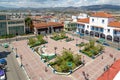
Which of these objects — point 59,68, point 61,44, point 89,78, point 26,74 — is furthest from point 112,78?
point 61,44

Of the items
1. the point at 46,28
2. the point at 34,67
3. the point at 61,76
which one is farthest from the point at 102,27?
the point at 61,76

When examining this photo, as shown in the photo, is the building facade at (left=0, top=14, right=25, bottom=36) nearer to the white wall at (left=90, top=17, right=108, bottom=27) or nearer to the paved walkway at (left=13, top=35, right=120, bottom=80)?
the paved walkway at (left=13, top=35, right=120, bottom=80)

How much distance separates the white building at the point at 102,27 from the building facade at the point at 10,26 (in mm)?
30364

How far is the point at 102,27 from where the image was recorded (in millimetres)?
76938

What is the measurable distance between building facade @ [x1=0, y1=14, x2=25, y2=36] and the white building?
3036cm

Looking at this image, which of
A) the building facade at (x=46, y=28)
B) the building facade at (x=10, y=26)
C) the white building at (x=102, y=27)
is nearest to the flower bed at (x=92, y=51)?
the white building at (x=102, y=27)

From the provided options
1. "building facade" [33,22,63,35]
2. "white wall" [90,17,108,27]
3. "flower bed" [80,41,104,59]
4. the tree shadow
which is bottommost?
the tree shadow

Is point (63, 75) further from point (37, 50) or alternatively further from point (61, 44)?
point (61, 44)

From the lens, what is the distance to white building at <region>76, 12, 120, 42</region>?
71838 millimetres

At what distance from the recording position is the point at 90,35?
3346 inches

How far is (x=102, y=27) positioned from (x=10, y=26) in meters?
43.6

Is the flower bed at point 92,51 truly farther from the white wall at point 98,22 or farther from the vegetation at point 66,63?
the white wall at point 98,22

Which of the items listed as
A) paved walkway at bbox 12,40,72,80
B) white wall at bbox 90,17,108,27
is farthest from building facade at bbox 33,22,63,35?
paved walkway at bbox 12,40,72,80

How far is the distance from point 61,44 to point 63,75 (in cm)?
2862
